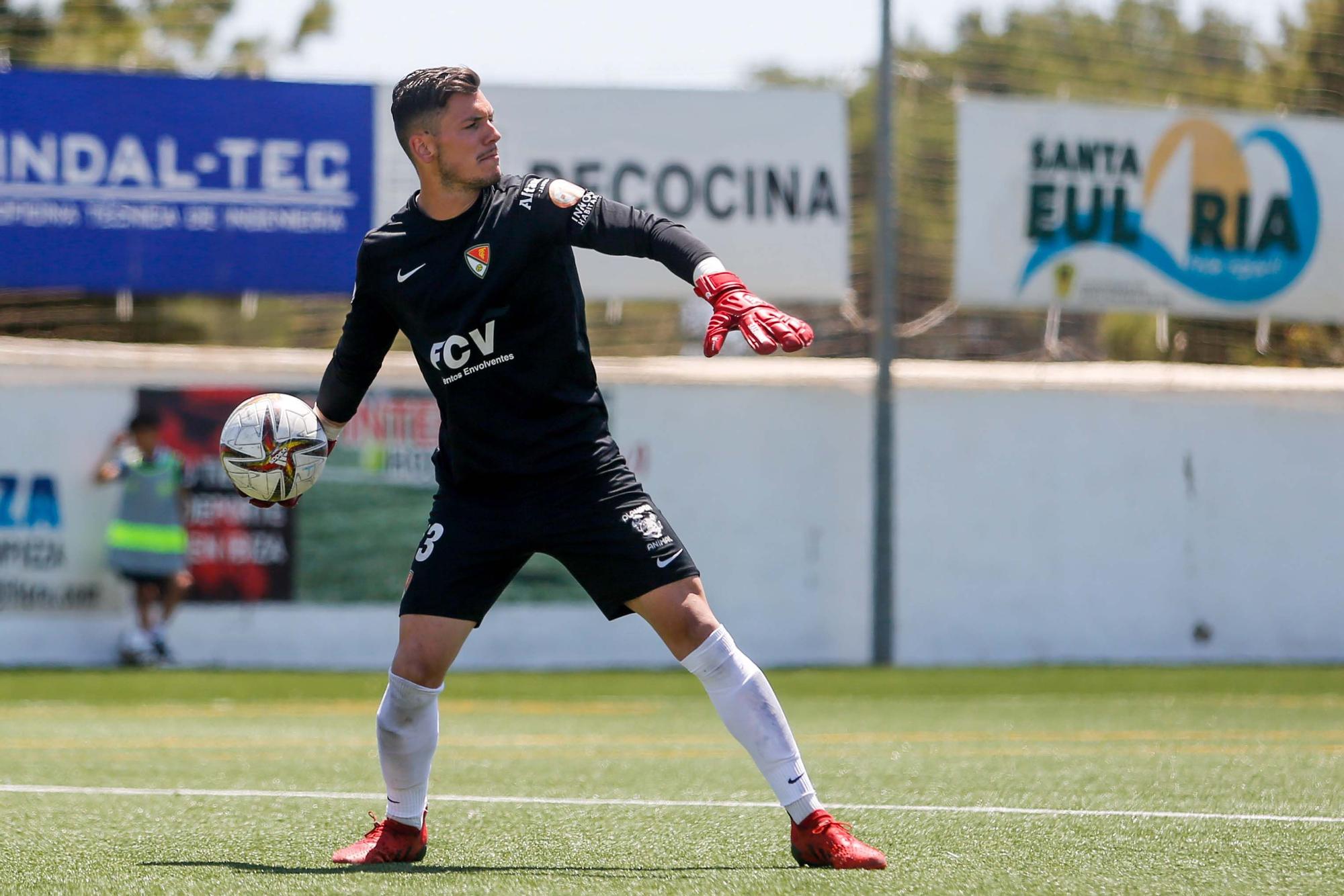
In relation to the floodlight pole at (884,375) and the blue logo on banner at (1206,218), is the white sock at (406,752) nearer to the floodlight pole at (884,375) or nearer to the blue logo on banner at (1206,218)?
the floodlight pole at (884,375)

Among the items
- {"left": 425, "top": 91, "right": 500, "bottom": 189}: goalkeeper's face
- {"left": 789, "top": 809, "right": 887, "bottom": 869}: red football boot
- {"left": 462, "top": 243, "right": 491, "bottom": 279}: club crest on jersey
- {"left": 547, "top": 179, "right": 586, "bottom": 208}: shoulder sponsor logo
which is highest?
{"left": 425, "top": 91, "right": 500, "bottom": 189}: goalkeeper's face

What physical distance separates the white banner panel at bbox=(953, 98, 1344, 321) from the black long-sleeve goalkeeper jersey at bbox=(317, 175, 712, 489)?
478 inches

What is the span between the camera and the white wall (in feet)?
51.2

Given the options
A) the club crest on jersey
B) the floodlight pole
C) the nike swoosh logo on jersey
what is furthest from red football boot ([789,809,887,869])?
the floodlight pole

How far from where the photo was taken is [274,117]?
15758 millimetres

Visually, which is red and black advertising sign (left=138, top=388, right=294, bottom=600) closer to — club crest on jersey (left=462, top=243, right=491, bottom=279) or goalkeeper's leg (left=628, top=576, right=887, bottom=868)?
club crest on jersey (left=462, top=243, right=491, bottom=279)

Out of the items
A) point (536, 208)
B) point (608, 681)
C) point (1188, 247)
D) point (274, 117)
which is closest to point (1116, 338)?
Result: point (1188, 247)

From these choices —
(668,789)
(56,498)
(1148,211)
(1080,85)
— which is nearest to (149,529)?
(56,498)

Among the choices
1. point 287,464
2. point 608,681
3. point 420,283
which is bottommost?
point 608,681

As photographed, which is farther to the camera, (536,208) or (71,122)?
(71,122)

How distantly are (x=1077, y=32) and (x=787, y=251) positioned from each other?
3.97 meters

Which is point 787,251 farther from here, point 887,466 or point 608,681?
point 608,681

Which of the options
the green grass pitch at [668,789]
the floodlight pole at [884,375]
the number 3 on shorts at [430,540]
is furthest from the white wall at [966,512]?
the number 3 on shorts at [430,540]

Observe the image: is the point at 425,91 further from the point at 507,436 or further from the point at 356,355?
the point at 507,436
